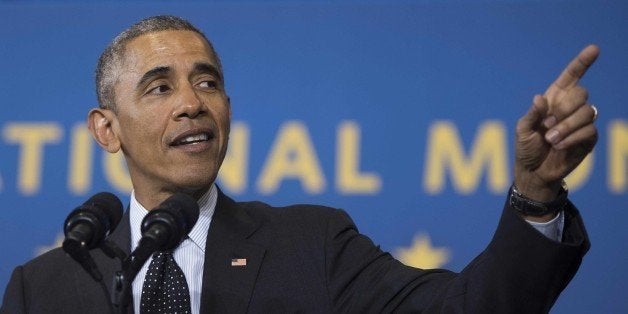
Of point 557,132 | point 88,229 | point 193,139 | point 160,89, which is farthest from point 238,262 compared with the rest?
point 557,132

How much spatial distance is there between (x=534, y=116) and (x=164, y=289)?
0.80 m

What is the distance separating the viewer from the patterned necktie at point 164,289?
1.75m

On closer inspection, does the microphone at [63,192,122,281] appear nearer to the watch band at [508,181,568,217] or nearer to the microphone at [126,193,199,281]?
the microphone at [126,193,199,281]

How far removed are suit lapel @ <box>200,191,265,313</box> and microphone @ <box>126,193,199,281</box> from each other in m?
0.37

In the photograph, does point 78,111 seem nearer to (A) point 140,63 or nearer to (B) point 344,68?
(B) point 344,68

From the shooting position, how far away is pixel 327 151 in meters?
2.80

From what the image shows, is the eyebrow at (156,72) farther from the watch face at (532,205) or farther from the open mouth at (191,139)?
the watch face at (532,205)

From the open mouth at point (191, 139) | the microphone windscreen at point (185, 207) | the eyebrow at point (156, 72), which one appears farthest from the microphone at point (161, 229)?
the eyebrow at point (156, 72)

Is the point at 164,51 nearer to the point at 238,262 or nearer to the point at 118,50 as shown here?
the point at 118,50

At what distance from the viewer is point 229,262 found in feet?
5.98

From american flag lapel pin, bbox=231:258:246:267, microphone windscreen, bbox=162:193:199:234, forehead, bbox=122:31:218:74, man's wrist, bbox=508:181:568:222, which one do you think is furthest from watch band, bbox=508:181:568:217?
forehead, bbox=122:31:218:74

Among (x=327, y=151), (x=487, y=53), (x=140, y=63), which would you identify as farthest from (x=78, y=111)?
(x=487, y=53)

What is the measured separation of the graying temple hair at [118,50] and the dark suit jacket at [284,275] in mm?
274

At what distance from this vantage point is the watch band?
4.61 ft
